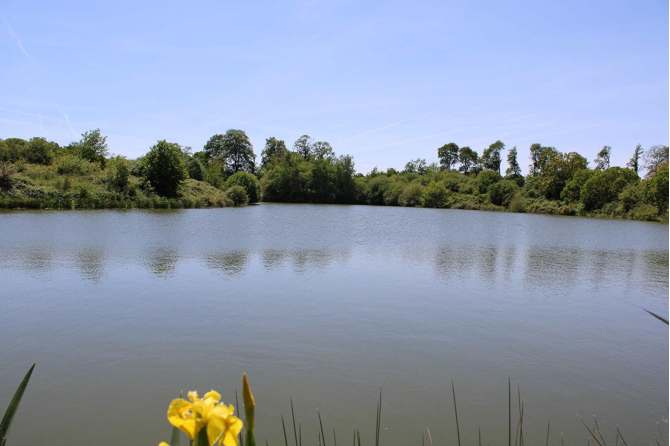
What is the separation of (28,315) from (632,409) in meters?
7.38

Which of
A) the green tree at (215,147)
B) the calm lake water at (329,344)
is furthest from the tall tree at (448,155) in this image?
the calm lake water at (329,344)

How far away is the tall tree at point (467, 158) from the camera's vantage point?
3300 inches

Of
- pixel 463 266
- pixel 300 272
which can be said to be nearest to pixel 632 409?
pixel 300 272

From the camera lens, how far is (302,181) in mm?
62125

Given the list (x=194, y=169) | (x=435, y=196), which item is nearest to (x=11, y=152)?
(x=194, y=169)

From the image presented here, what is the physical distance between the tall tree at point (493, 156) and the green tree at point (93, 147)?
2377 inches

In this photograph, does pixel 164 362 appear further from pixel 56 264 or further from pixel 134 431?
pixel 56 264

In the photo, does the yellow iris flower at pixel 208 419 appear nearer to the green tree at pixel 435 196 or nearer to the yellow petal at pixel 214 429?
the yellow petal at pixel 214 429

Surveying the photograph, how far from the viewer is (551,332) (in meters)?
6.26

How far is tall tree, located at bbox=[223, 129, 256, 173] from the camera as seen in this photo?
6888cm

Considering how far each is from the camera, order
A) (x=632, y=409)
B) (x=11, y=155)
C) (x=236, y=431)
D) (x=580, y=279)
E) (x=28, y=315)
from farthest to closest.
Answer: (x=11, y=155)
(x=580, y=279)
(x=28, y=315)
(x=632, y=409)
(x=236, y=431)

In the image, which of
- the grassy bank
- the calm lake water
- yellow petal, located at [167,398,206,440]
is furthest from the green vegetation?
yellow petal, located at [167,398,206,440]

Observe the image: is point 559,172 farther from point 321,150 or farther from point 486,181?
point 321,150

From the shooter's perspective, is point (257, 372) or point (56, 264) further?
point (56, 264)
